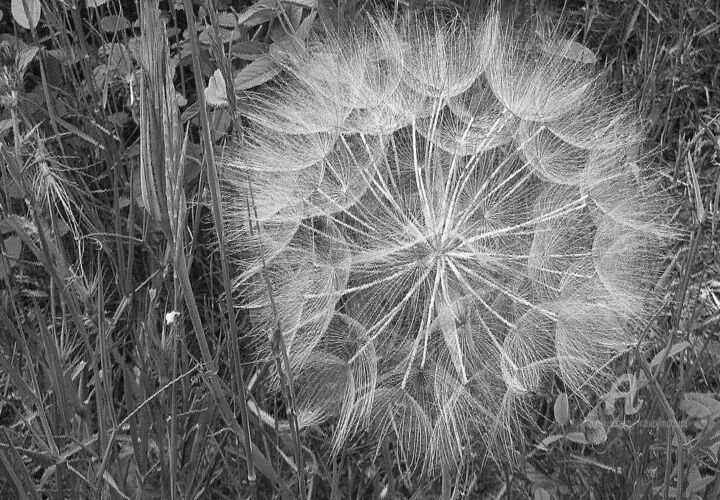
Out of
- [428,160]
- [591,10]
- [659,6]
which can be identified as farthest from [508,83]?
[659,6]

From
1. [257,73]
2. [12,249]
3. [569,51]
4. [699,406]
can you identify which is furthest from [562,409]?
[12,249]

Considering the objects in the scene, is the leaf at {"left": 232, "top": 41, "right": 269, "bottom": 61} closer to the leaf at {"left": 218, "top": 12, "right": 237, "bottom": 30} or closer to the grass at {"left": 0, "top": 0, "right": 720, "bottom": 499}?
the grass at {"left": 0, "top": 0, "right": 720, "bottom": 499}

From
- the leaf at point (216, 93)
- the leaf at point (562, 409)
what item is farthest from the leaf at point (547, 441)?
the leaf at point (216, 93)

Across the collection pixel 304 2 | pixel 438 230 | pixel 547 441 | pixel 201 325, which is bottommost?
pixel 547 441

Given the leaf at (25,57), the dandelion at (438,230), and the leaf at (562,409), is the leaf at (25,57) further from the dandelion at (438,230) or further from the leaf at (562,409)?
the leaf at (562,409)

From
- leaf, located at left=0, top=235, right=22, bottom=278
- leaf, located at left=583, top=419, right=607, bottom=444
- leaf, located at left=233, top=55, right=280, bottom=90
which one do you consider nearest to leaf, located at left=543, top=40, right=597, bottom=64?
leaf, located at left=233, top=55, right=280, bottom=90

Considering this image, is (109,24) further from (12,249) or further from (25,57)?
(12,249)
